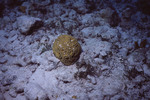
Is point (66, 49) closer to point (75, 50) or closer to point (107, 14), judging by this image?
point (75, 50)

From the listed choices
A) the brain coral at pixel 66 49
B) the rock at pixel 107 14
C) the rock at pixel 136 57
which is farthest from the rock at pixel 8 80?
the rock at pixel 107 14

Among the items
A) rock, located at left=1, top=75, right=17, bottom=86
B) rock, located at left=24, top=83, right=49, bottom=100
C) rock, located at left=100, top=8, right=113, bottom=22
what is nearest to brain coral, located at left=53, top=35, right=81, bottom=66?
rock, located at left=24, top=83, right=49, bottom=100

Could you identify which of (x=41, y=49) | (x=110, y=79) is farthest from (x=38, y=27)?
(x=110, y=79)

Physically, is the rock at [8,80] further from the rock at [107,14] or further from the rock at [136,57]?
the rock at [107,14]

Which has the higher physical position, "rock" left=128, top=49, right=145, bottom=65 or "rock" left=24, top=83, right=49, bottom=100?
"rock" left=128, top=49, right=145, bottom=65

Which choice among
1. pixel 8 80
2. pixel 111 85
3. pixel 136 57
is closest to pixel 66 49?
pixel 111 85

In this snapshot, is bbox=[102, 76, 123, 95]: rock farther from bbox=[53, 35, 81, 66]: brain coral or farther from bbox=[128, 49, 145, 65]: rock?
bbox=[53, 35, 81, 66]: brain coral

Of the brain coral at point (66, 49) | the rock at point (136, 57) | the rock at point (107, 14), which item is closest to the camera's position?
the brain coral at point (66, 49)
